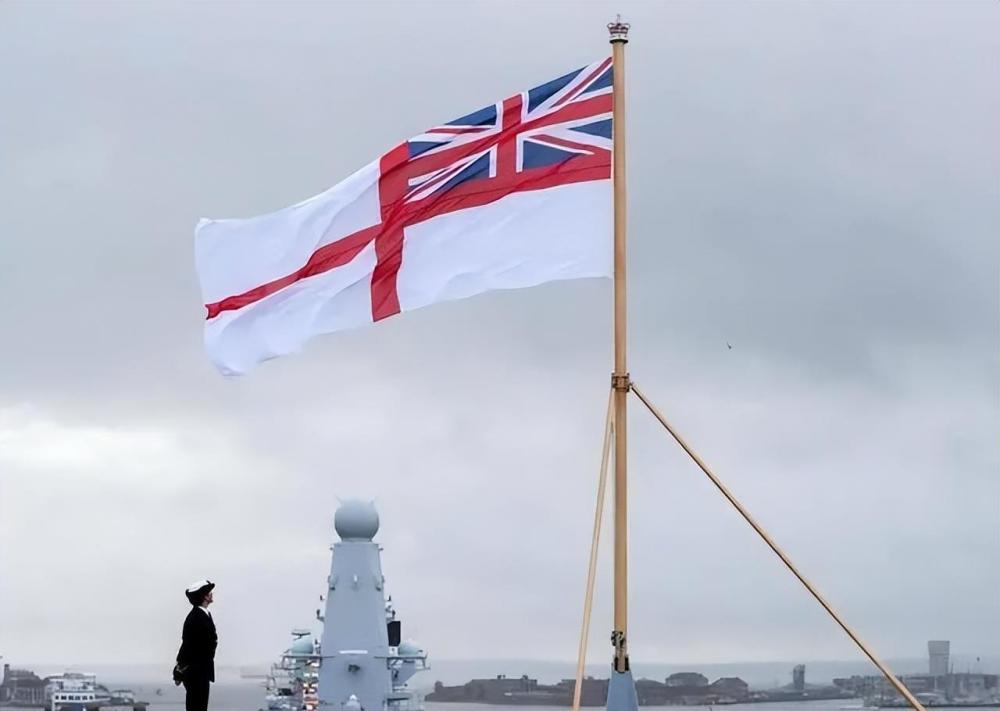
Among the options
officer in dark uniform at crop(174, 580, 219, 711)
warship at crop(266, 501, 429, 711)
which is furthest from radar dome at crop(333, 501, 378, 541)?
officer in dark uniform at crop(174, 580, 219, 711)

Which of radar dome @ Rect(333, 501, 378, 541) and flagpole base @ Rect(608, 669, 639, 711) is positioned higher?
radar dome @ Rect(333, 501, 378, 541)

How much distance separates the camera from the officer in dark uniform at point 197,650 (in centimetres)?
2266

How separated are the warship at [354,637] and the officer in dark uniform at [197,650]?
41.5 feet

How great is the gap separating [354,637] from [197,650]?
13.1m

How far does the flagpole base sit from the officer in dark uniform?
4560 mm

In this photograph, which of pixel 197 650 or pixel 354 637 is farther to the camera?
pixel 354 637

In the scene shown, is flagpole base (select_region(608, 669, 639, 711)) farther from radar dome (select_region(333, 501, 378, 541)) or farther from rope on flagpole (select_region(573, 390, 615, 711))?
radar dome (select_region(333, 501, 378, 541))

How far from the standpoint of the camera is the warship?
117 ft

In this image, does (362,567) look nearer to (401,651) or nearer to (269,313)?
(401,651)

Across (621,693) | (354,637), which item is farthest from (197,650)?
(354,637)

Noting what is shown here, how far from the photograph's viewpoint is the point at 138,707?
257ft

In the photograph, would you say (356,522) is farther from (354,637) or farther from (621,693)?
(621,693)

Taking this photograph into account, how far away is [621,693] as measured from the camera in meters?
20.9

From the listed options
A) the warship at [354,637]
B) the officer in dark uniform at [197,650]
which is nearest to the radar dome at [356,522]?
the warship at [354,637]
